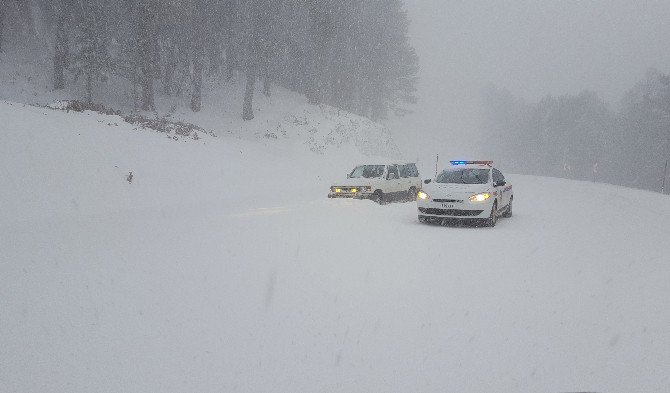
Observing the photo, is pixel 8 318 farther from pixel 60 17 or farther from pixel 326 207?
pixel 60 17

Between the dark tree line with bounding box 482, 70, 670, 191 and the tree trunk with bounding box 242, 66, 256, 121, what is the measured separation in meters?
37.1

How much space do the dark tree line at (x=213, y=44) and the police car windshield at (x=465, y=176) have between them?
2221cm

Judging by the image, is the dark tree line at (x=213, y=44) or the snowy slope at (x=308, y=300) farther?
the dark tree line at (x=213, y=44)

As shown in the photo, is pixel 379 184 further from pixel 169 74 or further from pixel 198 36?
pixel 169 74

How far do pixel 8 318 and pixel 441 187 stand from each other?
10.1 metres

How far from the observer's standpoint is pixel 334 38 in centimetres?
4009

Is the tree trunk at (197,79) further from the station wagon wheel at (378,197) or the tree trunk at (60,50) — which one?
the station wagon wheel at (378,197)

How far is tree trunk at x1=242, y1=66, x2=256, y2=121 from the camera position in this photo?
108 feet

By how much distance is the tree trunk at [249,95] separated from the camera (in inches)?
1302

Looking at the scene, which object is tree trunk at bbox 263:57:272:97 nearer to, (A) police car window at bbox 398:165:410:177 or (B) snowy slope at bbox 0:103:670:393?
(A) police car window at bbox 398:165:410:177

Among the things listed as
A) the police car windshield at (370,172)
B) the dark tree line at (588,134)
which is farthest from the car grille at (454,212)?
the dark tree line at (588,134)

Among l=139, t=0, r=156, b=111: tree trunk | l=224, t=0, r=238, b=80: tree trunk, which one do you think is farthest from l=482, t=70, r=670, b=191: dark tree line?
l=139, t=0, r=156, b=111: tree trunk

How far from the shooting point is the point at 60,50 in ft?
97.8

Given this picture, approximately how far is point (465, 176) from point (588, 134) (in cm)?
6550
